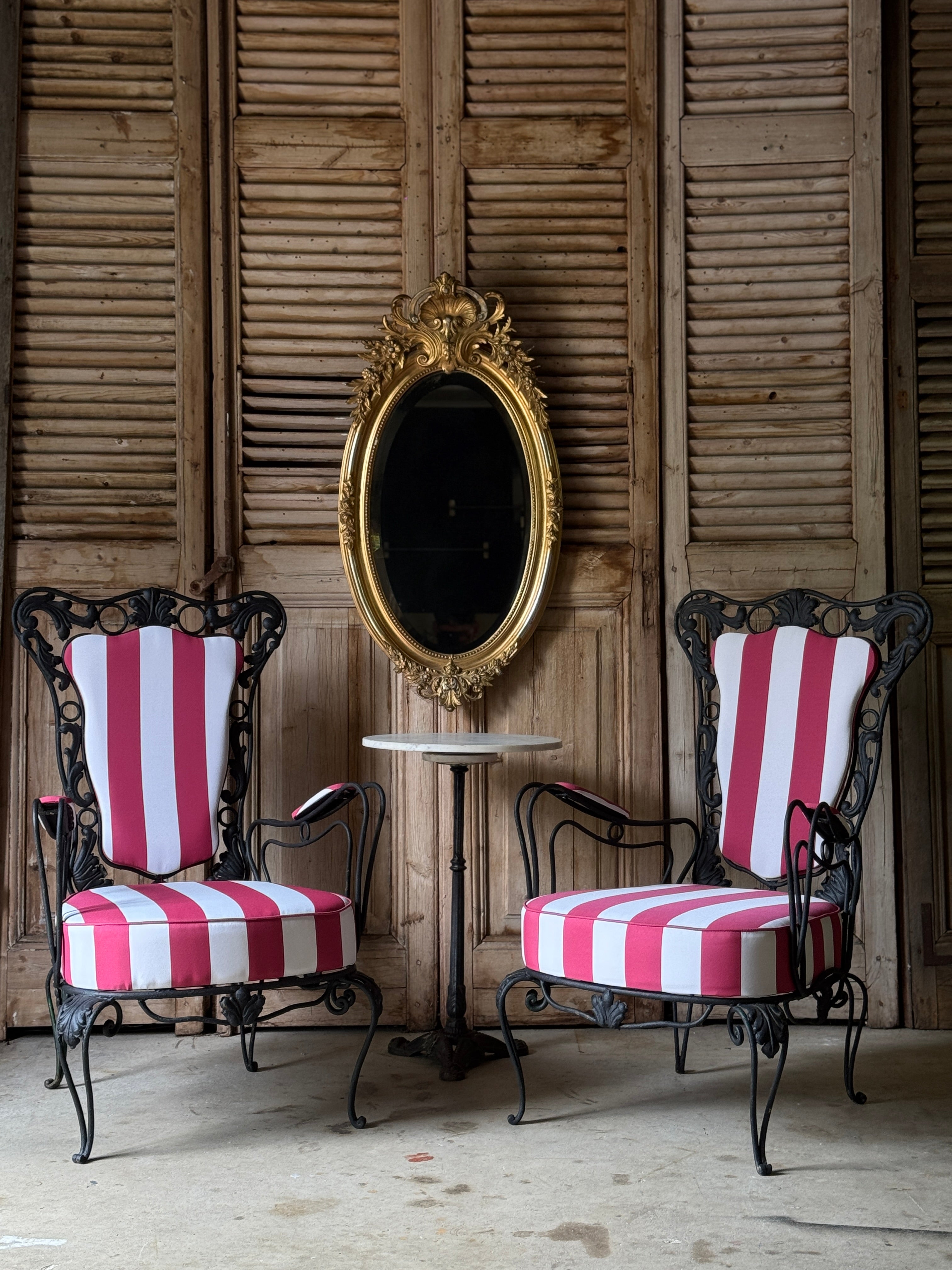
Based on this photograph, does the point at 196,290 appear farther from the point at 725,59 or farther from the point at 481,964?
the point at 481,964

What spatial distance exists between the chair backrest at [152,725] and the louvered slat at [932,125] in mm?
2140

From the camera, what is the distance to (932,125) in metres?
3.30

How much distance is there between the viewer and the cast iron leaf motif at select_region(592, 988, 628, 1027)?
2.26 meters

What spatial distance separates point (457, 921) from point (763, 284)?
6.40ft

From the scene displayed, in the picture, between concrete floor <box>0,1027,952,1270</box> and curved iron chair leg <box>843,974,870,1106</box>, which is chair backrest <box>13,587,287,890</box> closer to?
concrete floor <box>0,1027,952,1270</box>

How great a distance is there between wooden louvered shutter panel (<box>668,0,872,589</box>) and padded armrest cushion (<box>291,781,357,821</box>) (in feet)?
3.91

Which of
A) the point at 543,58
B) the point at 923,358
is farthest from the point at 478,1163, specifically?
the point at 543,58

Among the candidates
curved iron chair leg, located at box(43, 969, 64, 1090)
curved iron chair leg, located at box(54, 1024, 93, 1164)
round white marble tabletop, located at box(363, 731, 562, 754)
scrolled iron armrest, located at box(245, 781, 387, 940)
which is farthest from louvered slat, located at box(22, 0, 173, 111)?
curved iron chair leg, located at box(54, 1024, 93, 1164)

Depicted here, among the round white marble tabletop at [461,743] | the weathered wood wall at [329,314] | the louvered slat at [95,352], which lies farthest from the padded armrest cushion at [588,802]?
the louvered slat at [95,352]

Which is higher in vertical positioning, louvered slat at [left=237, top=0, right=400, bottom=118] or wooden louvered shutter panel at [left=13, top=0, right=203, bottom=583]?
louvered slat at [left=237, top=0, right=400, bottom=118]

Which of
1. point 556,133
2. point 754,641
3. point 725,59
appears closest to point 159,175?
point 556,133

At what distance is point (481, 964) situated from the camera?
3.19 meters

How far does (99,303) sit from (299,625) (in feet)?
3.49

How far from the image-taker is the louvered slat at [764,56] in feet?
10.7
